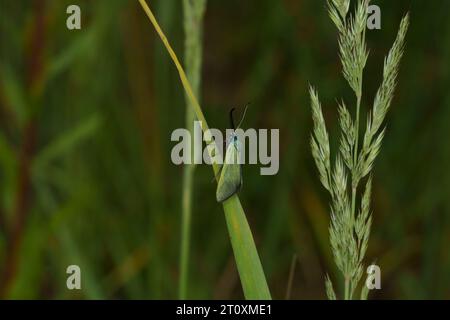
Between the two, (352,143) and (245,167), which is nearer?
(352,143)

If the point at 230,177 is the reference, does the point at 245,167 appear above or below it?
above

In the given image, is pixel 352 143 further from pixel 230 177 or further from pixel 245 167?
pixel 245 167

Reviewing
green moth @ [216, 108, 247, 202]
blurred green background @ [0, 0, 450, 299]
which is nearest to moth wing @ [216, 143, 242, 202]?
green moth @ [216, 108, 247, 202]

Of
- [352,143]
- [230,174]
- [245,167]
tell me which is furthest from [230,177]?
[245,167]
